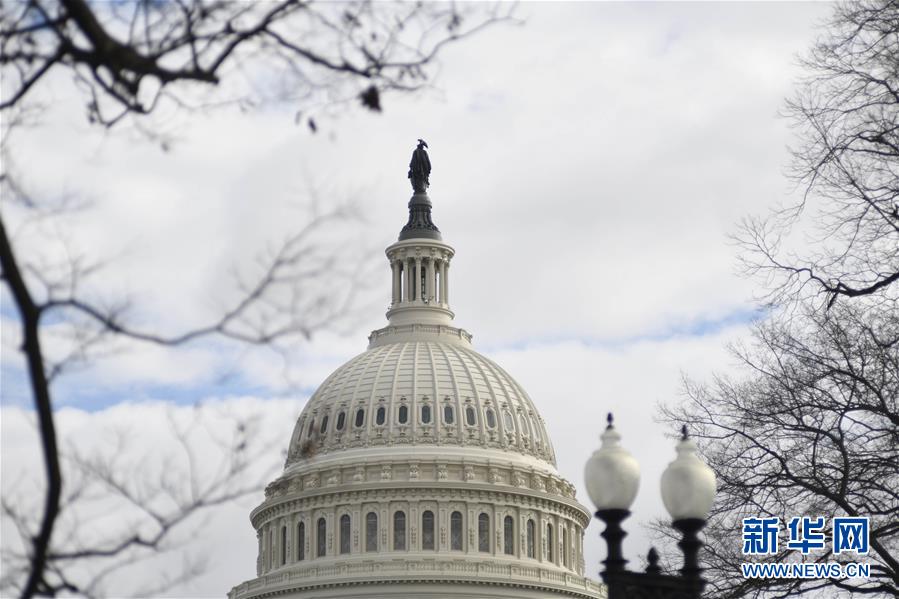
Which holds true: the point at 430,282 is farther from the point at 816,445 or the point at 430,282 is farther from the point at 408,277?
the point at 816,445

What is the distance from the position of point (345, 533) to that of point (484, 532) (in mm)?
9956

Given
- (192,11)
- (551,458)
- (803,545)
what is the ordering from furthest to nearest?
(551,458)
(803,545)
(192,11)

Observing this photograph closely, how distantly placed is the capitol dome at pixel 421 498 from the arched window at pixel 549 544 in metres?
0.10

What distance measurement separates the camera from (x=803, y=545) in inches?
1001

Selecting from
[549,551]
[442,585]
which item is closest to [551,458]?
[549,551]

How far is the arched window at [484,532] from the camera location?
406ft

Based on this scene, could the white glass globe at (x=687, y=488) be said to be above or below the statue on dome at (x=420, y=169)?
below

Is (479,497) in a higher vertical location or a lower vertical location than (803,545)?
higher

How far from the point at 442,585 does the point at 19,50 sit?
109 metres

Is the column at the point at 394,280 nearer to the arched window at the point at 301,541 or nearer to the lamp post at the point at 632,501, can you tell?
the arched window at the point at 301,541

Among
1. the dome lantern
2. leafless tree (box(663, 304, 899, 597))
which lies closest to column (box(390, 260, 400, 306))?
the dome lantern

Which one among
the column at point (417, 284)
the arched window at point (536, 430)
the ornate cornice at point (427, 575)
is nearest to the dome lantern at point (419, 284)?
the column at point (417, 284)

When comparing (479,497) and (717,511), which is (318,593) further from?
(717,511)

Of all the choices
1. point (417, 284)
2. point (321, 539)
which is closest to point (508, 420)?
point (417, 284)
